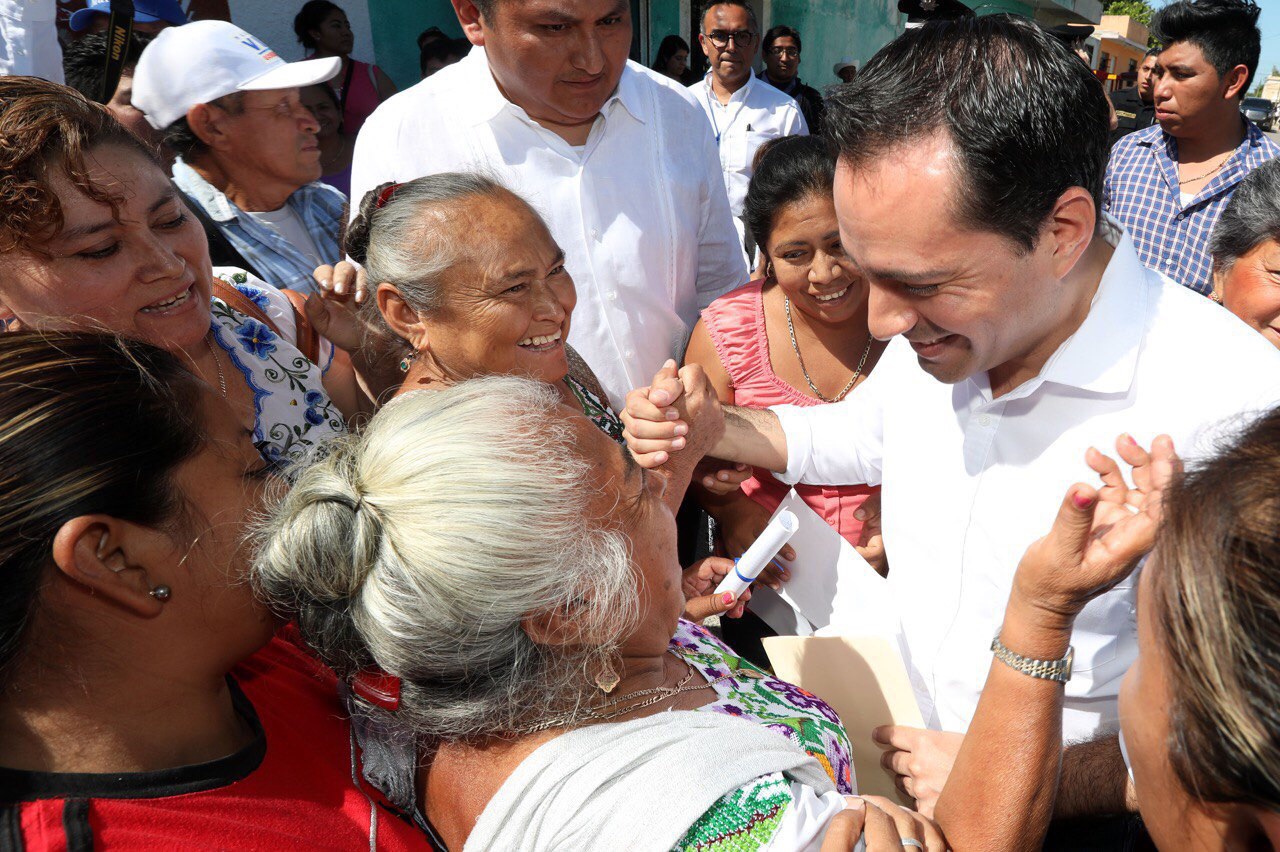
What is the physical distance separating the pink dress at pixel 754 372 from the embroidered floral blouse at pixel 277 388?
4.26ft

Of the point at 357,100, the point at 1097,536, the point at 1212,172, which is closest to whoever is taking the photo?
the point at 1097,536

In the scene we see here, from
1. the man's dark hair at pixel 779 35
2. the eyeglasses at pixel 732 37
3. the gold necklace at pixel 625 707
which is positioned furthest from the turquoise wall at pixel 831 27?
the gold necklace at pixel 625 707

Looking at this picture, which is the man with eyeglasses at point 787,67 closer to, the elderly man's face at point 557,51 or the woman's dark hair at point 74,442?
the elderly man's face at point 557,51

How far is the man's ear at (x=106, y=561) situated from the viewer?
3.56ft

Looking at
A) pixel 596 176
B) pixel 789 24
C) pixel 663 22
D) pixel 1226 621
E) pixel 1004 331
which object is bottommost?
pixel 789 24

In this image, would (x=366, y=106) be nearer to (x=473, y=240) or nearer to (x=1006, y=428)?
(x=473, y=240)

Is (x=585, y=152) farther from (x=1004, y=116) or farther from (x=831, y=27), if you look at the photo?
(x=831, y=27)

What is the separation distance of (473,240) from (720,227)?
1.34 metres

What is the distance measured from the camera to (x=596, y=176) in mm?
2969

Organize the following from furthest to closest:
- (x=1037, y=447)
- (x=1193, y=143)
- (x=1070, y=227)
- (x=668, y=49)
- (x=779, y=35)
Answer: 1. (x=668, y=49)
2. (x=779, y=35)
3. (x=1193, y=143)
4. (x=1037, y=447)
5. (x=1070, y=227)

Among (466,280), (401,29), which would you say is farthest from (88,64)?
(401,29)

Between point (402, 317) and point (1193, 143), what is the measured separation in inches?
183

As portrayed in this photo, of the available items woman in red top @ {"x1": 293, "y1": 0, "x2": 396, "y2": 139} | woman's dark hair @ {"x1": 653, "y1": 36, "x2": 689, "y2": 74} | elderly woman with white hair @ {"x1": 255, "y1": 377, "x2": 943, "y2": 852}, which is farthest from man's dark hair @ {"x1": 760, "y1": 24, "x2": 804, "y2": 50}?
elderly woman with white hair @ {"x1": 255, "y1": 377, "x2": 943, "y2": 852}

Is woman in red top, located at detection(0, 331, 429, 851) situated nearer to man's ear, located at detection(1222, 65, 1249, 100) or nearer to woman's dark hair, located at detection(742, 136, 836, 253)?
woman's dark hair, located at detection(742, 136, 836, 253)
